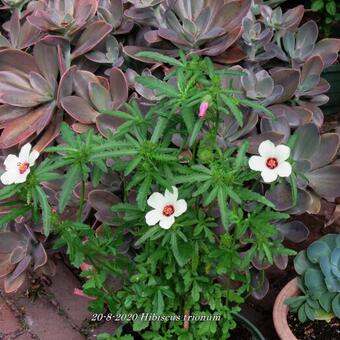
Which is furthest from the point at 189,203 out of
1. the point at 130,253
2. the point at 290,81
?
the point at 290,81

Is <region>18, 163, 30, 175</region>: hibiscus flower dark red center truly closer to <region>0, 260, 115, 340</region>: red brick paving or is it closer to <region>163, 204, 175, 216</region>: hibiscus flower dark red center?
<region>163, 204, 175, 216</region>: hibiscus flower dark red center

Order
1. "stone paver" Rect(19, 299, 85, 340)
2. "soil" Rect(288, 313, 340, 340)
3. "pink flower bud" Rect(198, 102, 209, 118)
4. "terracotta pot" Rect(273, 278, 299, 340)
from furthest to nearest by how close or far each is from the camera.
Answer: "stone paver" Rect(19, 299, 85, 340) → "soil" Rect(288, 313, 340, 340) → "terracotta pot" Rect(273, 278, 299, 340) → "pink flower bud" Rect(198, 102, 209, 118)

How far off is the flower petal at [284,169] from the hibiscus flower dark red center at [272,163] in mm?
14

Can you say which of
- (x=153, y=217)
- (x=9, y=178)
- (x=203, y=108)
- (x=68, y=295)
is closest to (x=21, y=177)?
(x=9, y=178)

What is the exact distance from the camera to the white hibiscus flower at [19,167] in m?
1.45

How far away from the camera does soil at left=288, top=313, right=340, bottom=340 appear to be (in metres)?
2.01

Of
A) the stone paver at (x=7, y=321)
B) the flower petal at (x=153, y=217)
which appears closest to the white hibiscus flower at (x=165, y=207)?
the flower petal at (x=153, y=217)

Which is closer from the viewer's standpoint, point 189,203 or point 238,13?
point 189,203

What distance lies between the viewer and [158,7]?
2.19 m

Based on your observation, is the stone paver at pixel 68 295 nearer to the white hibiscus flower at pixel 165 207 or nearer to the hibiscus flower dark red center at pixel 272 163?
the white hibiscus flower at pixel 165 207

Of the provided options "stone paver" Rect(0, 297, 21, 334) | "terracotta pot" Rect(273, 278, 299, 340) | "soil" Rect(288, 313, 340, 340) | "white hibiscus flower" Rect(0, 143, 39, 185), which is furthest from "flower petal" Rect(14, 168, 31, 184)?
"stone paver" Rect(0, 297, 21, 334)

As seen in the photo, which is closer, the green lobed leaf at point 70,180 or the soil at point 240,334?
the green lobed leaf at point 70,180

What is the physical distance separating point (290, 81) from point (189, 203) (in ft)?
2.27

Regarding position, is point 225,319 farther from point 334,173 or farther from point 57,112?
point 57,112
